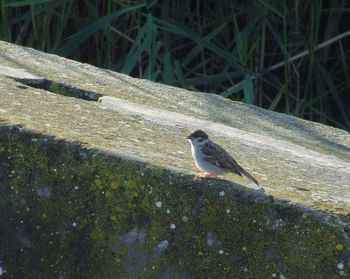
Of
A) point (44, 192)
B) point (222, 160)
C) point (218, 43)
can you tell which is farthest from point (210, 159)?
point (218, 43)

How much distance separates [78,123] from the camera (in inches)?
131

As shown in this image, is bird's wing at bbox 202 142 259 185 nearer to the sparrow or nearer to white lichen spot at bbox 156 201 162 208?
the sparrow

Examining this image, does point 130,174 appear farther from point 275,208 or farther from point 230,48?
point 230,48

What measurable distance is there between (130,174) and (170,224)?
0.18 m

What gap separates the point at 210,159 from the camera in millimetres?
3053

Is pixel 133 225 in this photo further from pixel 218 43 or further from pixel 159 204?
pixel 218 43

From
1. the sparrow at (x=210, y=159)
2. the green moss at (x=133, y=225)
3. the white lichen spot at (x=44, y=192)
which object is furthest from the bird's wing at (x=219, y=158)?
the white lichen spot at (x=44, y=192)

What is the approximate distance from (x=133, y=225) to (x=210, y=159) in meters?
0.36

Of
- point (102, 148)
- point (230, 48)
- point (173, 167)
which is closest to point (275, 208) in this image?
point (173, 167)

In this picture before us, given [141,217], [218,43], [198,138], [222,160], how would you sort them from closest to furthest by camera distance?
1. [141,217]
2. [222,160]
3. [198,138]
4. [218,43]

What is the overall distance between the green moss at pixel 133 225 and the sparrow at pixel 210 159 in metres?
0.17

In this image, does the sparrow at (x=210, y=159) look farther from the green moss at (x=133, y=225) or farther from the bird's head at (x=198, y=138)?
the green moss at (x=133, y=225)

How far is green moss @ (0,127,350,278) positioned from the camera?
2756 mm

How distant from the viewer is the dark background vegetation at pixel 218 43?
591 cm
